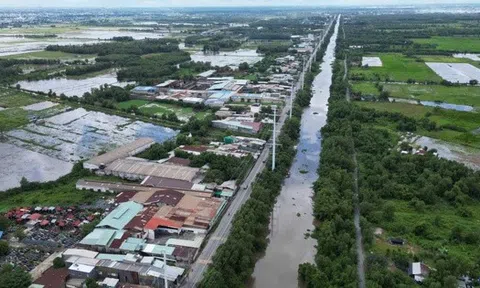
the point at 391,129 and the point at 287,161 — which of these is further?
the point at 391,129

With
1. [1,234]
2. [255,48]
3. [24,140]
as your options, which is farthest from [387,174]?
[255,48]

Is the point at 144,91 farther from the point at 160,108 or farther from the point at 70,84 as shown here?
the point at 70,84

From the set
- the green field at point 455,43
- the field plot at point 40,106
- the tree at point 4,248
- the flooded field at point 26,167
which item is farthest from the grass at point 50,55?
the green field at point 455,43

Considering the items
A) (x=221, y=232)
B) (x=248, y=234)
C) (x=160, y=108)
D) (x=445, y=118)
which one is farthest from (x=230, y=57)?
(x=248, y=234)

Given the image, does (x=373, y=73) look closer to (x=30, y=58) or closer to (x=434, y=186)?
(x=434, y=186)

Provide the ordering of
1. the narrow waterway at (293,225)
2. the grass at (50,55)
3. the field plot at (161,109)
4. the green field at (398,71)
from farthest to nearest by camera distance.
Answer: the grass at (50,55)
the green field at (398,71)
the field plot at (161,109)
the narrow waterway at (293,225)

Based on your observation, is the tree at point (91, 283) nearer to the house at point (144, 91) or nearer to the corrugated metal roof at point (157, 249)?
the corrugated metal roof at point (157, 249)

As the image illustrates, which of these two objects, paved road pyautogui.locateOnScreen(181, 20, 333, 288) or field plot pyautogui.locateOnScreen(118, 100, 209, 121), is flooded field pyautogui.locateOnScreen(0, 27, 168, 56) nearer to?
field plot pyautogui.locateOnScreen(118, 100, 209, 121)
